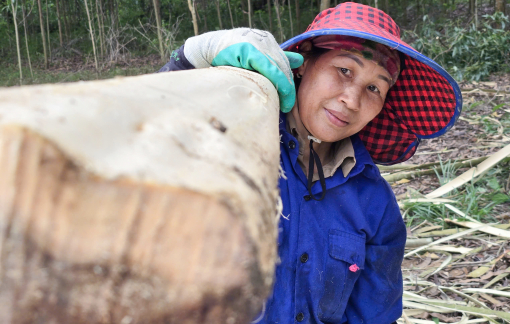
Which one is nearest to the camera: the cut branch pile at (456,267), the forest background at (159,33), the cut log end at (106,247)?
the cut log end at (106,247)

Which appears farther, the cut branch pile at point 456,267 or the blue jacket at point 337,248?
the cut branch pile at point 456,267

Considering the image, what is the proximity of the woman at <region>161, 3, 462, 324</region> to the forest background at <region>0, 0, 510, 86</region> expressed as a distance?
15.7ft

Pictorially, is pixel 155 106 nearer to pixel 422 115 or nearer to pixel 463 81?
pixel 422 115

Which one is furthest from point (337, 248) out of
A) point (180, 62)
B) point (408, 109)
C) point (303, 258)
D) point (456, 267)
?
point (456, 267)

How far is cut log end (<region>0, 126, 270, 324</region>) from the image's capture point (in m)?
0.30

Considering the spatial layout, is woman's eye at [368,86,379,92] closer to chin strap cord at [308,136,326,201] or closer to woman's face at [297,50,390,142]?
woman's face at [297,50,390,142]

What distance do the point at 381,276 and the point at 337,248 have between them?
27cm

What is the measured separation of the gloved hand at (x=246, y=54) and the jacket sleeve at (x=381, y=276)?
732 millimetres

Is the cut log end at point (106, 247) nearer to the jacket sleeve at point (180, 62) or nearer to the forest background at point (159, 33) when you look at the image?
the jacket sleeve at point (180, 62)

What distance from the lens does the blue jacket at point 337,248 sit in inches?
53.0

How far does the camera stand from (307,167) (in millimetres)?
1454

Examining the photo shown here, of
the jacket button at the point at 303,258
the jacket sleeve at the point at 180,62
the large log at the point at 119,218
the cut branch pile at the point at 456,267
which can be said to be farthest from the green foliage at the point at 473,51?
the large log at the point at 119,218

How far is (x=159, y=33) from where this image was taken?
7453mm

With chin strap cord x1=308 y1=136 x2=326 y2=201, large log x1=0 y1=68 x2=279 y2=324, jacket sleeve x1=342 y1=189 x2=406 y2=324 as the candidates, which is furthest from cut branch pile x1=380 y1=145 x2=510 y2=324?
large log x1=0 y1=68 x2=279 y2=324
